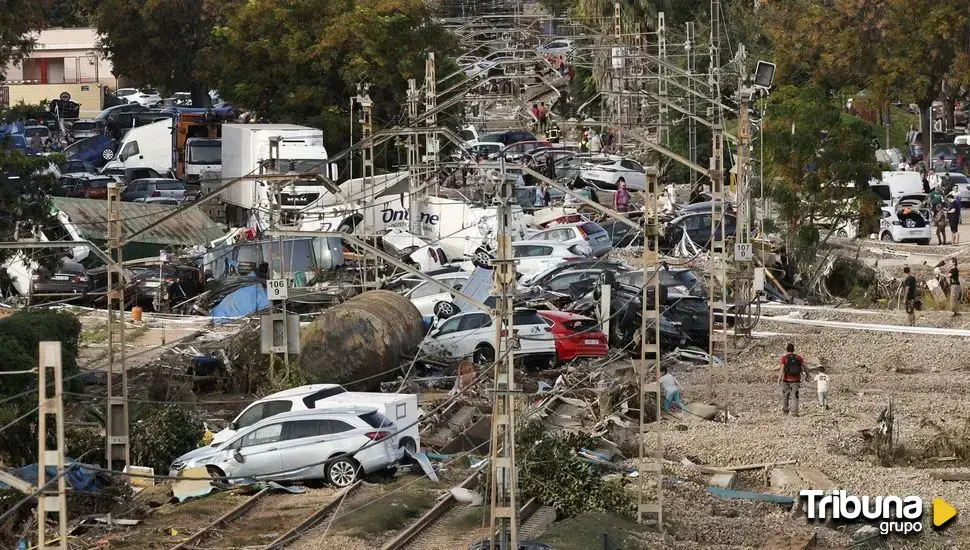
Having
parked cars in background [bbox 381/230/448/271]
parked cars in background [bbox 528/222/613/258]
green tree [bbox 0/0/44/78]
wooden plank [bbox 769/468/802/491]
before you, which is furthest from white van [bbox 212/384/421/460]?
parked cars in background [bbox 528/222/613/258]

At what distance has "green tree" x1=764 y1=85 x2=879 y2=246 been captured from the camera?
4506cm

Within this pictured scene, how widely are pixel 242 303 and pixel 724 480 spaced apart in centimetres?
1647

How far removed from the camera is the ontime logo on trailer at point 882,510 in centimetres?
2378

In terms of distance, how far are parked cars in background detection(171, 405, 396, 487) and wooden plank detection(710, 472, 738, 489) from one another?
4.75 meters

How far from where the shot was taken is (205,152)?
62.7m

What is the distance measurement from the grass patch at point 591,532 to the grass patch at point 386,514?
2.05 metres

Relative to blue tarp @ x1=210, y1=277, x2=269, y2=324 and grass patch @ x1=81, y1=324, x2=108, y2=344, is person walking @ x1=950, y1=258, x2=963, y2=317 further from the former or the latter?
grass patch @ x1=81, y1=324, x2=108, y2=344

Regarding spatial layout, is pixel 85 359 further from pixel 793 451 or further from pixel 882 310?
pixel 882 310

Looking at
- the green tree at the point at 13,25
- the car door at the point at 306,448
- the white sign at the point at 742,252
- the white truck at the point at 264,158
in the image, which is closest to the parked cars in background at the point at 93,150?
the white truck at the point at 264,158

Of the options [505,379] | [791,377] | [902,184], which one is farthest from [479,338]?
[902,184]

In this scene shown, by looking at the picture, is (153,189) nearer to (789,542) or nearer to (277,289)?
(277,289)

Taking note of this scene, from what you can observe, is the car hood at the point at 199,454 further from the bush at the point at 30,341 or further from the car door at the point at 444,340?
the car door at the point at 444,340

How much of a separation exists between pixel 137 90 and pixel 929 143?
127ft

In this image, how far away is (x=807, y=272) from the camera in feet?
146
